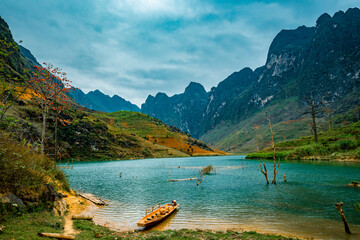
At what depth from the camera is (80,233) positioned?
1284 cm

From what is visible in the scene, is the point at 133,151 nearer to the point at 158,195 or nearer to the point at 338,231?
the point at 158,195

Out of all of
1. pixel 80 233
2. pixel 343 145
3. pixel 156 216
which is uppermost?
pixel 343 145

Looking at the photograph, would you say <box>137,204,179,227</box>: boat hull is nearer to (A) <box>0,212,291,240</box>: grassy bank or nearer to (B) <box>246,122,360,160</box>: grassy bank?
(A) <box>0,212,291,240</box>: grassy bank

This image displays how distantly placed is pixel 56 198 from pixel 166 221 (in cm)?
939

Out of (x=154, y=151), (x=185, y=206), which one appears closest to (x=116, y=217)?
(x=185, y=206)

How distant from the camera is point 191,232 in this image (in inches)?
571

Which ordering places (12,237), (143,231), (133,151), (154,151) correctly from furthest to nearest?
(154,151) < (133,151) < (143,231) < (12,237)

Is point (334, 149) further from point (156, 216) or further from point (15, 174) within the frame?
point (15, 174)

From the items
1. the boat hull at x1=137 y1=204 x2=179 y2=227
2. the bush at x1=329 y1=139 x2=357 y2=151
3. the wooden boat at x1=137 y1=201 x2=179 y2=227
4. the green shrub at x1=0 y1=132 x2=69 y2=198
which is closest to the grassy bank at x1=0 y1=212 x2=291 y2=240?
the boat hull at x1=137 y1=204 x2=179 y2=227

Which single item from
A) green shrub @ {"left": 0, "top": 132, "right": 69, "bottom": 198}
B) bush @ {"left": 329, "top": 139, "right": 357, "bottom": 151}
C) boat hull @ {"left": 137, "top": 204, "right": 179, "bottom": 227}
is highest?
bush @ {"left": 329, "top": 139, "right": 357, "bottom": 151}

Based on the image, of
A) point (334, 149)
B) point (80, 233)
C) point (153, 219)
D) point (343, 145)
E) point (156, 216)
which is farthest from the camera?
point (334, 149)

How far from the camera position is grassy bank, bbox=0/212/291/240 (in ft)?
32.8

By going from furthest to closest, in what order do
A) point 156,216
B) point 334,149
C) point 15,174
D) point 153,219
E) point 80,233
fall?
point 334,149 < point 156,216 < point 153,219 < point 80,233 < point 15,174

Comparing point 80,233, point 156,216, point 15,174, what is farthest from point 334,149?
point 15,174
